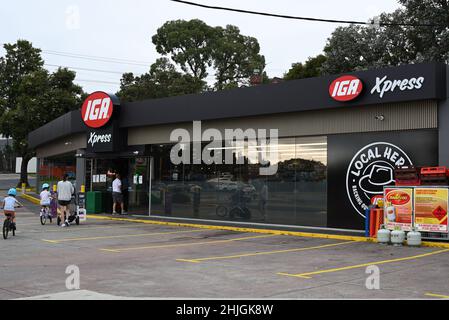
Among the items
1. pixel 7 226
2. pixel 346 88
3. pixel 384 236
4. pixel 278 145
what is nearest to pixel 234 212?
pixel 278 145

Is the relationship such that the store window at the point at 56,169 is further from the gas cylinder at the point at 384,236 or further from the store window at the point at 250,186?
the gas cylinder at the point at 384,236

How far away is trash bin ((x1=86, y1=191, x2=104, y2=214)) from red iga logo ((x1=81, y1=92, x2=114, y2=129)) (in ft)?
10.8

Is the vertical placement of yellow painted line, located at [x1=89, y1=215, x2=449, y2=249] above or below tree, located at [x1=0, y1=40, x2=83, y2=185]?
below

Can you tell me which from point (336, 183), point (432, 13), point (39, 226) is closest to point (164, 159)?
point (39, 226)

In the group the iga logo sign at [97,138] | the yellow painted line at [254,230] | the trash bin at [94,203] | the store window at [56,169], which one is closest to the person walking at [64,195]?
the yellow painted line at [254,230]

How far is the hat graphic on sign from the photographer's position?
55.2ft

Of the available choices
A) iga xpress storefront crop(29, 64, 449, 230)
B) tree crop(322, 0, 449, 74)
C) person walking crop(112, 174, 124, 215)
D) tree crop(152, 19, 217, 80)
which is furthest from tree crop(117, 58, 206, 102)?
person walking crop(112, 174, 124, 215)

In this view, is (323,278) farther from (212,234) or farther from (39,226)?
(39,226)

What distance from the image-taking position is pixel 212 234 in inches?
694

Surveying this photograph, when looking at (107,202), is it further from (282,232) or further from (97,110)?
(282,232)

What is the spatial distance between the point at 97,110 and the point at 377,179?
1457 cm

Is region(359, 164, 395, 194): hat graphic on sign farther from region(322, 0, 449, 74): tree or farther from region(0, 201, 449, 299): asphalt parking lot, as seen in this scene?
region(322, 0, 449, 74): tree

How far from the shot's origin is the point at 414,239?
46.2 feet
